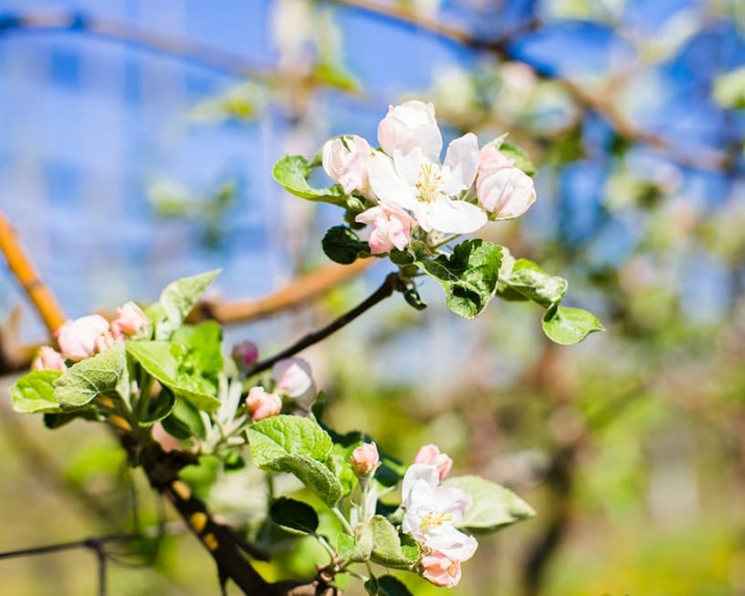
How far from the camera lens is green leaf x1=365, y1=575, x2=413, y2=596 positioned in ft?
1.44

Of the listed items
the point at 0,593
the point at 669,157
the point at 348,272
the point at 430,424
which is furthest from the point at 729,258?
the point at 0,593

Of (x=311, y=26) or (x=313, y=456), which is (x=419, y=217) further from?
(x=311, y=26)

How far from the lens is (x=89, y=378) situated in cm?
43

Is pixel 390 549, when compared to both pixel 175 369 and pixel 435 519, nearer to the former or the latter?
pixel 435 519

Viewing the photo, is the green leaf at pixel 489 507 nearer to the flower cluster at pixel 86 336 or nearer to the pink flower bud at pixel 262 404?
the pink flower bud at pixel 262 404

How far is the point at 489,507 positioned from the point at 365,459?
12 centimetres

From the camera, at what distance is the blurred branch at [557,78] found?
122cm

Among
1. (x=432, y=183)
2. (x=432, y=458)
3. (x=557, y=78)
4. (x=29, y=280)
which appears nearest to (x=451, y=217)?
(x=432, y=183)

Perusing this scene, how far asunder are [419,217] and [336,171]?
2.2 inches

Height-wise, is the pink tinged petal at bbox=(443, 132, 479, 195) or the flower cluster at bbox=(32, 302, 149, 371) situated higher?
the pink tinged petal at bbox=(443, 132, 479, 195)

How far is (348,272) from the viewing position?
103cm

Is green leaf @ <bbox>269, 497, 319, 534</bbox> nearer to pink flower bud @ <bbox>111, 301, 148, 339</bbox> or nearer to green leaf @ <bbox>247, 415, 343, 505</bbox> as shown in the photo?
green leaf @ <bbox>247, 415, 343, 505</bbox>

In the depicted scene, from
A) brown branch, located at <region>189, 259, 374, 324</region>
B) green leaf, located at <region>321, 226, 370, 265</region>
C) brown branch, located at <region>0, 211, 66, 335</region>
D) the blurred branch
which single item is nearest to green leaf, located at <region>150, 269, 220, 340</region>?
green leaf, located at <region>321, 226, 370, 265</region>

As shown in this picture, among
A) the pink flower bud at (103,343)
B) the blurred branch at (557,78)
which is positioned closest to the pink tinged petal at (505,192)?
the pink flower bud at (103,343)
